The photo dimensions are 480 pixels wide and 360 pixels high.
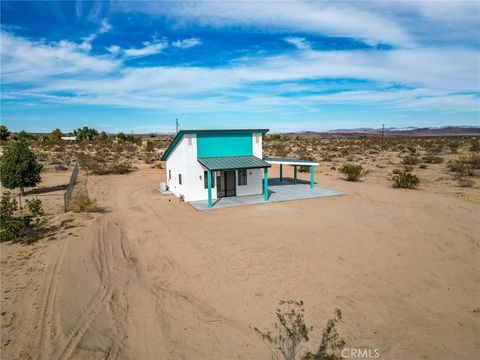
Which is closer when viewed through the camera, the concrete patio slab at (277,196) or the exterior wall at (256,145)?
the concrete patio slab at (277,196)

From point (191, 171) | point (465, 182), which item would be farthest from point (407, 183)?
point (191, 171)

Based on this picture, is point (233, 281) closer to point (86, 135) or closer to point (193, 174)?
point (193, 174)

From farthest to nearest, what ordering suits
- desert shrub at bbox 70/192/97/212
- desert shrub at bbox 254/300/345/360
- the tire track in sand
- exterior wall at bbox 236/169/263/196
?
1. exterior wall at bbox 236/169/263/196
2. desert shrub at bbox 70/192/97/212
3. the tire track in sand
4. desert shrub at bbox 254/300/345/360

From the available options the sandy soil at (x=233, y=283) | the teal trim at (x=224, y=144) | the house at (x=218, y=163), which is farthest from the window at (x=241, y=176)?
the sandy soil at (x=233, y=283)

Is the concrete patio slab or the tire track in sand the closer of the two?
the tire track in sand

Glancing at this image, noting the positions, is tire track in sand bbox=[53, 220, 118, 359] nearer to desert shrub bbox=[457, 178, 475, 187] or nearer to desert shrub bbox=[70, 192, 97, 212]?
desert shrub bbox=[70, 192, 97, 212]

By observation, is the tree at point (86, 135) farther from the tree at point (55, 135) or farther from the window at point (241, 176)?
the window at point (241, 176)

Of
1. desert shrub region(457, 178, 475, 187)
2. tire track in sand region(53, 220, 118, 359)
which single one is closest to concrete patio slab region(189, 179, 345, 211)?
tire track in sand region(53, 220, 118, 359)
